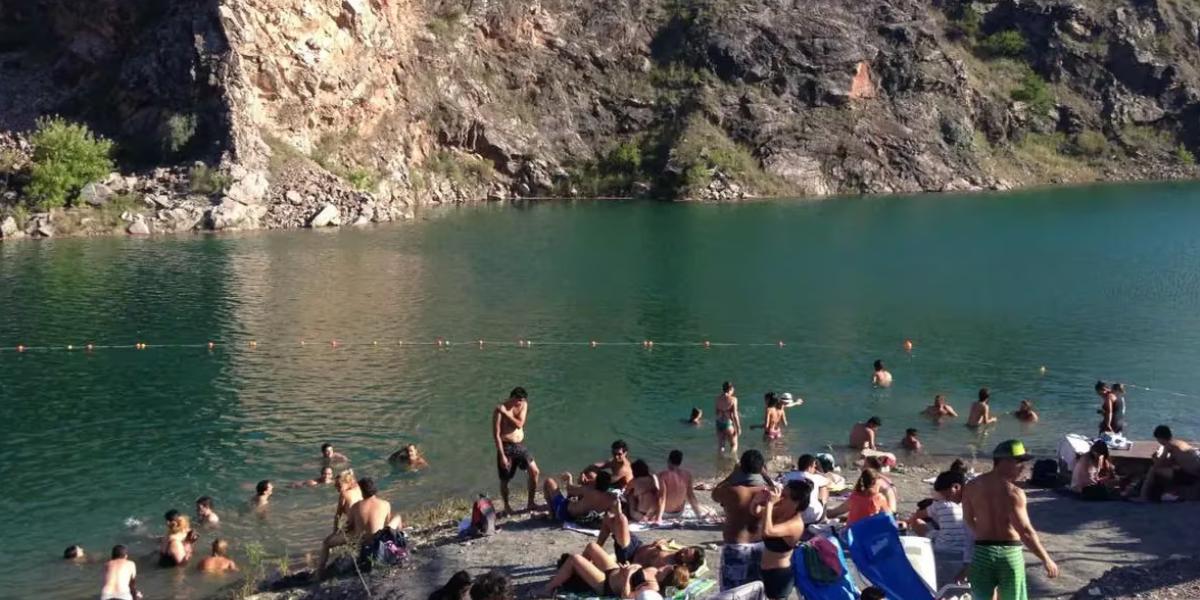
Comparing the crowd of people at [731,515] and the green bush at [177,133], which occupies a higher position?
the green bush at [177,133]

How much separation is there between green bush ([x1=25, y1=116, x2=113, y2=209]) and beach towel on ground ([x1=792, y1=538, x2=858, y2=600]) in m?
66.7

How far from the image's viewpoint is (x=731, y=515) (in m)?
13.5

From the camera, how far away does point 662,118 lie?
4090 inches

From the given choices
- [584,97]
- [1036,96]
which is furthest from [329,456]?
[1036,96]

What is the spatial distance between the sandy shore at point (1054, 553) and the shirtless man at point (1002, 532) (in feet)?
7.84

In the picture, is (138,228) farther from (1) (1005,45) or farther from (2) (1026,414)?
(1) (1005,45)

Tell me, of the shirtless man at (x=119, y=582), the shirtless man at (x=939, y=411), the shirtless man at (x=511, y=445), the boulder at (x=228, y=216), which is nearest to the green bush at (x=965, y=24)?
the boulder at (x=228, y=216)

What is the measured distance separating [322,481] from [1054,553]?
15.2 m

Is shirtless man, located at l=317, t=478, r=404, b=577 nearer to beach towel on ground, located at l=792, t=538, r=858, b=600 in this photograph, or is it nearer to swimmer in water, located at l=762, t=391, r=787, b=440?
beach towel on ground, located at l=792, t=538, r=858, b=600

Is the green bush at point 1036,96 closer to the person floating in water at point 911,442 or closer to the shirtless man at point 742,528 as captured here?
the person floating in water at point 911,442

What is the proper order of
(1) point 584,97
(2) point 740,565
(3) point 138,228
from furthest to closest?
(1) point 584,97, (3) point 138,228, (2) point 740,565

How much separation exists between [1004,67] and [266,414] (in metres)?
115

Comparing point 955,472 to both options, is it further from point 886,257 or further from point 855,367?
point 886,257

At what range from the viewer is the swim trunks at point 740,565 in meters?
12.7
